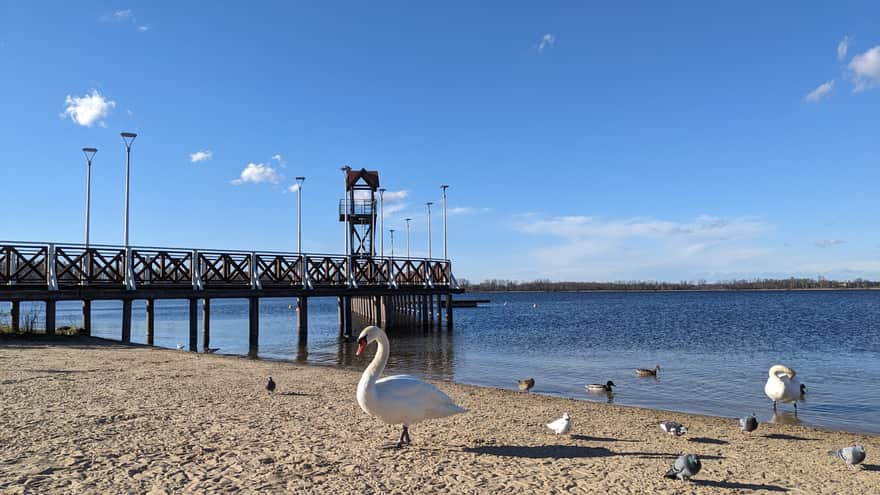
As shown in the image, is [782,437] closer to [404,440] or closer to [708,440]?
[708,440]

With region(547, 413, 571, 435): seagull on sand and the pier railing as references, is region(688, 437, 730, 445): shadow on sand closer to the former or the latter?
region(547, 413, 571, 435): seagull on sand

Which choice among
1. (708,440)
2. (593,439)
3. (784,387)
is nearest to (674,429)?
(708,440)

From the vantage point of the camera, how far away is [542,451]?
7289mm

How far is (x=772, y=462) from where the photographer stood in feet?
24.2

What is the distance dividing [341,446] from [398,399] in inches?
42.8

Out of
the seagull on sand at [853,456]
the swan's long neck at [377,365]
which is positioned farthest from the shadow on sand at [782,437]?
the swan's long neck at [377,365]

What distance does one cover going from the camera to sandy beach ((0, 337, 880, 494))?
591 cm

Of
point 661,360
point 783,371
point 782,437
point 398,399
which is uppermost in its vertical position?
point 398,399

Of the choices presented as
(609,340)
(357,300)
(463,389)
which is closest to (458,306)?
(357,300)

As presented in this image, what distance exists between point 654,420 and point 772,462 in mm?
2968

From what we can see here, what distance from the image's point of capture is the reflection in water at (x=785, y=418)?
11.4m

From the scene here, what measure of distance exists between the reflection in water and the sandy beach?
91cm

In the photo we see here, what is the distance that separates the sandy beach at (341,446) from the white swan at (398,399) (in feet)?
1.51

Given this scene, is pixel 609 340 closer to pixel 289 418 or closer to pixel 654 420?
pixel 654 420
